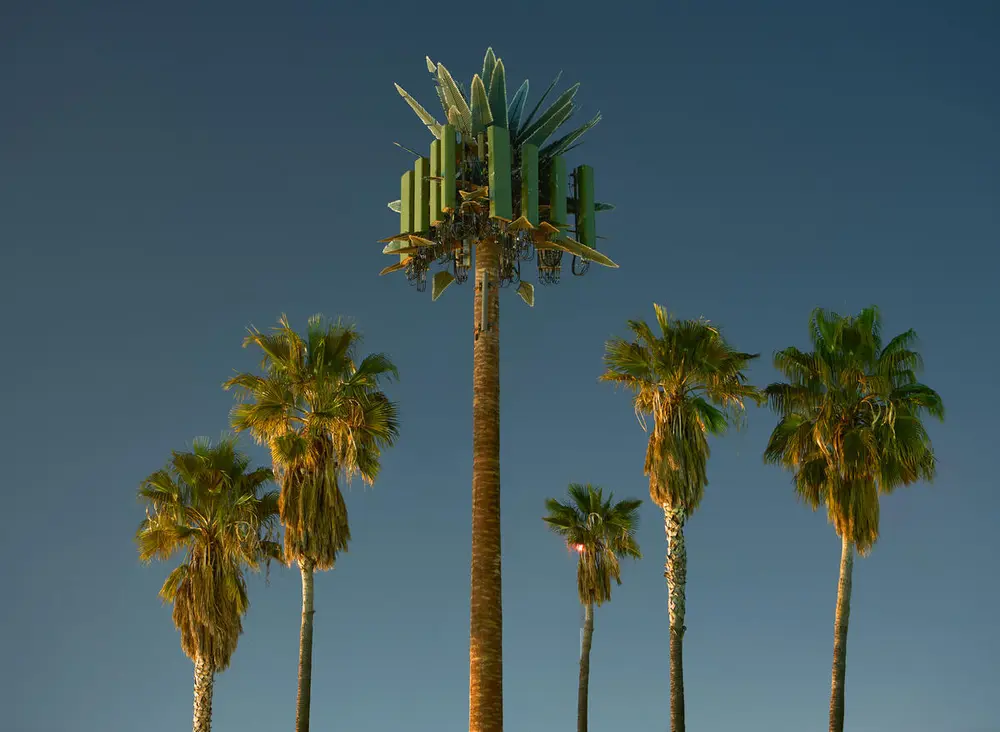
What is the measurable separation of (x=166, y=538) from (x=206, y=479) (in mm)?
2141

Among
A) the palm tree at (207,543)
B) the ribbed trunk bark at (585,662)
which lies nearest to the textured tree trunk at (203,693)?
the palm tree at (207,543)

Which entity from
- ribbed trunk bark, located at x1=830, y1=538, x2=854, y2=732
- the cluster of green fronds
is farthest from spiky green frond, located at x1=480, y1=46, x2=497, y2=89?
ribbed trunk bark, located at x1=830, y1=538, x2=854, y2=732

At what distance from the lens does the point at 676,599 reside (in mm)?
37844

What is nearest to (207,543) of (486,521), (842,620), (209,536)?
(209,536)

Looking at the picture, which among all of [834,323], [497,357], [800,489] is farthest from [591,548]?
[497,357]

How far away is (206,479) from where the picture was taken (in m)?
40.7

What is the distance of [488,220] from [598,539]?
18.8 m

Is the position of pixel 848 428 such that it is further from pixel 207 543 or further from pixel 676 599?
pixel 207 543

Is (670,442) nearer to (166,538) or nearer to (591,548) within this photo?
(591,548)

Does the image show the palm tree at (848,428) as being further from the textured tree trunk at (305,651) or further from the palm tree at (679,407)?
the textured tree trunk at (305,651)

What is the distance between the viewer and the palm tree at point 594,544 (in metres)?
47.2

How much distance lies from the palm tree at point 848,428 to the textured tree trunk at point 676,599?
4610 mm

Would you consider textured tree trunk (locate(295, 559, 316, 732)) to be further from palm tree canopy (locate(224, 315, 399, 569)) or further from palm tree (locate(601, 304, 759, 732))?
palm tree (locate(601, 304, 759, 732))

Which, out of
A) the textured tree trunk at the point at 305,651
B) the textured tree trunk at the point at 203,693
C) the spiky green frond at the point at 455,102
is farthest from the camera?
the textured tree trunk at the point at 203,693
